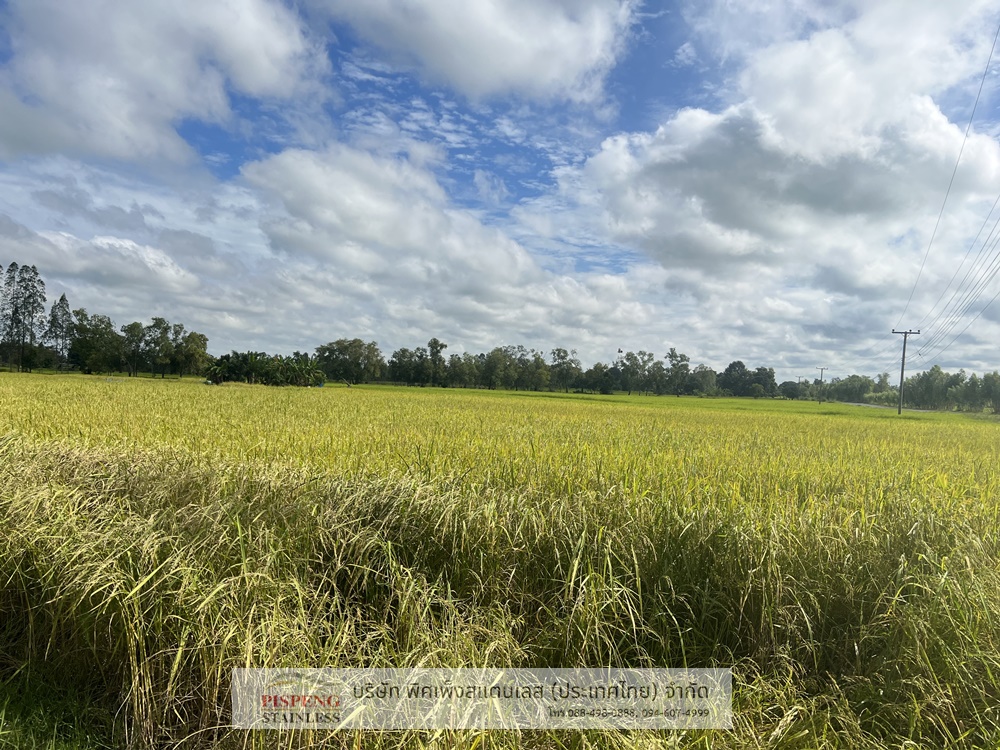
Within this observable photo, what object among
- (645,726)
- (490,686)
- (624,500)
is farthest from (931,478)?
(490,686)

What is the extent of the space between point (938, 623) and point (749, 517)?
128 cm

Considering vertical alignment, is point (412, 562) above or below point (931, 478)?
below

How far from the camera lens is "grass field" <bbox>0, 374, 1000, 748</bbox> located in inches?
117

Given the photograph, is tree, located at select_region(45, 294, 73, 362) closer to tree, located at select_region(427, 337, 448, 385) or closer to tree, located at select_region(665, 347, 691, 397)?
tree, located at select_region(427, 337, 448, 385)

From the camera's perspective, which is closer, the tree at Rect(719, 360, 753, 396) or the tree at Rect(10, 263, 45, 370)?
the tree at Rect(10, 263, 45, 370)

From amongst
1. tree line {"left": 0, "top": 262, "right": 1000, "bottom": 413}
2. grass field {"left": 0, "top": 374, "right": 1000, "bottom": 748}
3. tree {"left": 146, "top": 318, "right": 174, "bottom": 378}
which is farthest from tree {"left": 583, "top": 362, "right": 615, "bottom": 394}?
grass field {"left": 0, "top": 374, "right": 1000, "bottom": 748}

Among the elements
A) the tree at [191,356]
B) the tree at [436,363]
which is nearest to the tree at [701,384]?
the tree at [436,363]

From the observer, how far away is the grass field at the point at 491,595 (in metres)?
2.96

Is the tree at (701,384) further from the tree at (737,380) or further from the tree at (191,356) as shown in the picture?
the tree at (191,356)

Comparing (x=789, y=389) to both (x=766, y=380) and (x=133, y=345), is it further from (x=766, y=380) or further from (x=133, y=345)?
(x=133, y=345)

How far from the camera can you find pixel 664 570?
12.2ft

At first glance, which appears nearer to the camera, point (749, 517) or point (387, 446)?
point (749, 517)

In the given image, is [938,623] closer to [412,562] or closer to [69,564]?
[412,562]

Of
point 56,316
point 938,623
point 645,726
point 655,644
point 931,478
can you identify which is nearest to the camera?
point 645,726
